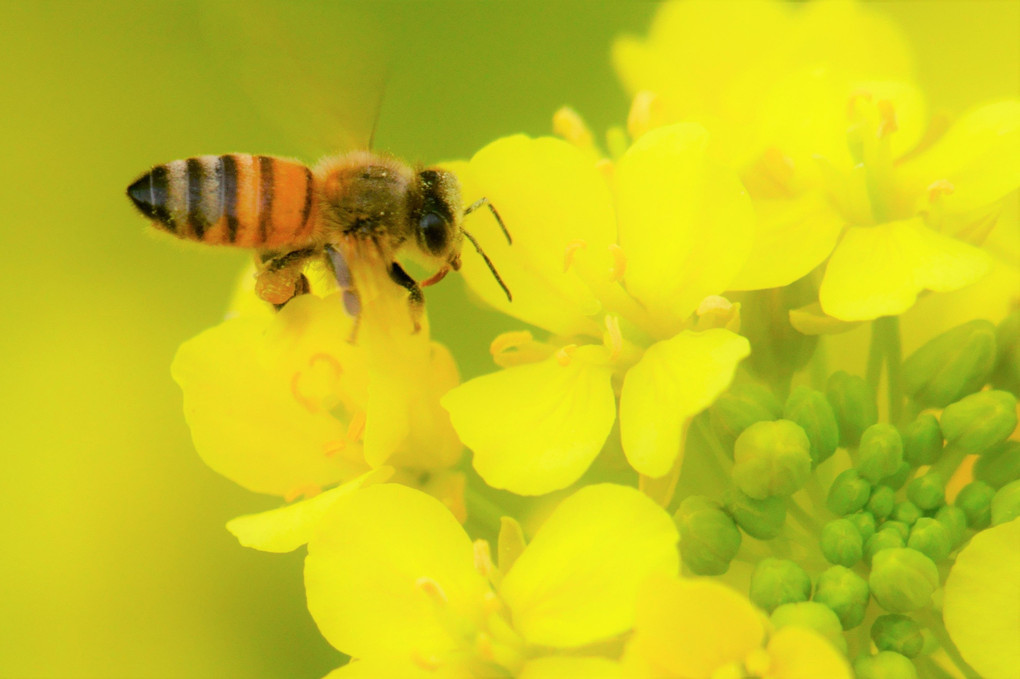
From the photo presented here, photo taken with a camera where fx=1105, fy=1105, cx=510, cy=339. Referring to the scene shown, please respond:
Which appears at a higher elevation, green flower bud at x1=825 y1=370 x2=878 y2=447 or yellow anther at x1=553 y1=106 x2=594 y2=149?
yellow anther at x1=553 y1=106 x2=594 y2=149

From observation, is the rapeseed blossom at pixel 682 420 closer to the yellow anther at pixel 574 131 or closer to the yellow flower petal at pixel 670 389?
the yellow flower petal at pixel 670 389

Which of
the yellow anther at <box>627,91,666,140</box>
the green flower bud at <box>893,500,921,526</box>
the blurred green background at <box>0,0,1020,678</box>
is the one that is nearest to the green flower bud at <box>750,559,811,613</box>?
the green flower bud at <box>893,500,921,526</box>

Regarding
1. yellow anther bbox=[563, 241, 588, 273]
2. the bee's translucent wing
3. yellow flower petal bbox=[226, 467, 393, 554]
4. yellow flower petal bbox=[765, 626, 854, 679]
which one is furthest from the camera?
the bee's translucent wing

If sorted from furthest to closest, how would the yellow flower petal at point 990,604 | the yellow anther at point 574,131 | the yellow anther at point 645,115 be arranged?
the yellow anther at point 574,131, the yellow anther at point 645,115, the yellow flower petal at point 990,604

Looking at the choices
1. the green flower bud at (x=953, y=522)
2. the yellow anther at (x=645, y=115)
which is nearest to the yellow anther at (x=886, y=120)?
the yellow anther at (x=645, y=115)

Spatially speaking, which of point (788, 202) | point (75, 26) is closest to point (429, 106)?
point (75, 26)

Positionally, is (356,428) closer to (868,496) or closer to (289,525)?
(289,525)

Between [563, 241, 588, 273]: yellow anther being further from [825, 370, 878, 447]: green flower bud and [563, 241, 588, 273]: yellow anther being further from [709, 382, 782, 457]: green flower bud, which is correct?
[825, 370, 878, 447]: green flower bud
